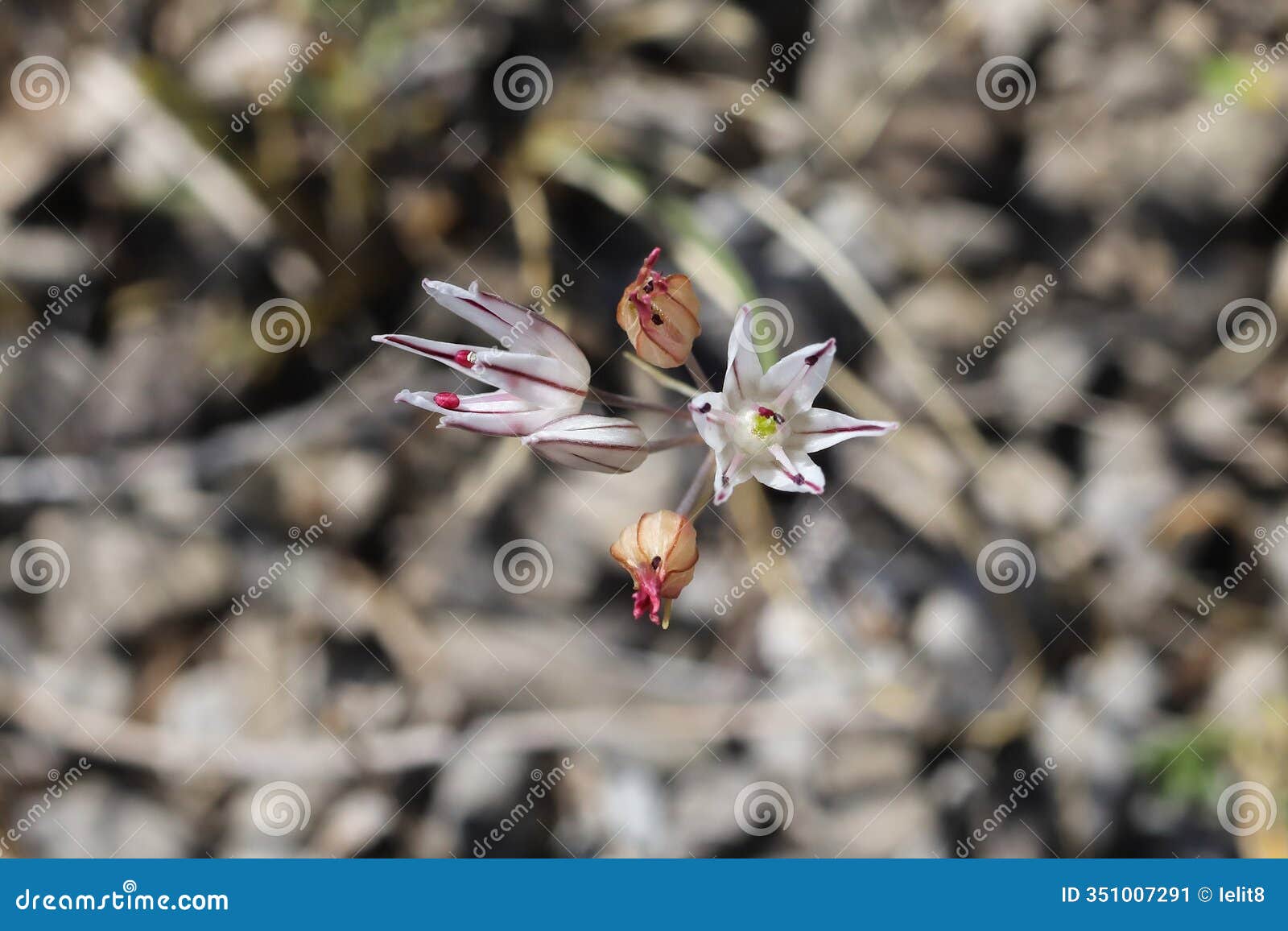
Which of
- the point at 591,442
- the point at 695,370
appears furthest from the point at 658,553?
the point at 695,370

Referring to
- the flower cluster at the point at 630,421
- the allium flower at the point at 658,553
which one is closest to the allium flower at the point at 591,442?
the flower cluster at the point at 630,421

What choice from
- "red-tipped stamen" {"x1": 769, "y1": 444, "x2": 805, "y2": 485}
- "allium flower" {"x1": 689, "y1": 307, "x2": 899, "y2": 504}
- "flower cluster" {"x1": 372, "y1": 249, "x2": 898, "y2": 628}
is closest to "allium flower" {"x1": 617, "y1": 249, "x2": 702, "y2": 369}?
"flower cluster" {"x1": 372, "y1": 249, "x2": 898, "y2": 628}

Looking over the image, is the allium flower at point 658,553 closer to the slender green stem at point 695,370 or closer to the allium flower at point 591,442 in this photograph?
the allium flower at point 591,442

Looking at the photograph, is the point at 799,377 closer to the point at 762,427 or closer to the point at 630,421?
the point at 762,427

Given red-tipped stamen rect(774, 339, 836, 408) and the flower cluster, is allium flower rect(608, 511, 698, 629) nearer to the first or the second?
the flower cluster

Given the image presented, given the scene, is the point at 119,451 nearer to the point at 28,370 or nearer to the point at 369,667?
the point at 28,370
